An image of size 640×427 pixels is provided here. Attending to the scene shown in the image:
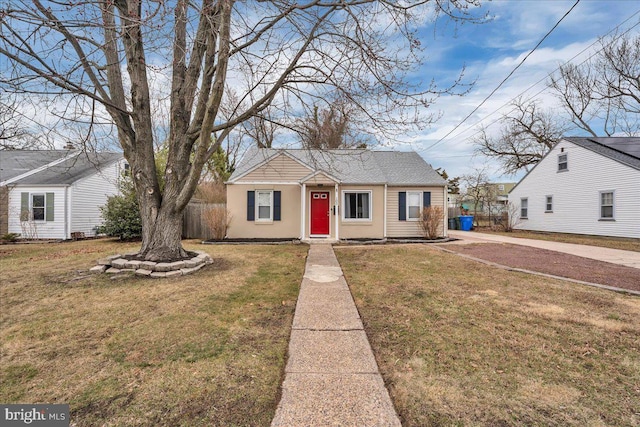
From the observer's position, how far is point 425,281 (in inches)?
221

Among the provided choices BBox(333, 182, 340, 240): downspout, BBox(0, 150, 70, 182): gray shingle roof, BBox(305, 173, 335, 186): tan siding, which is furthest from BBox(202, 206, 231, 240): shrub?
BBox(0, 150, 70, 182): gray shingle roof

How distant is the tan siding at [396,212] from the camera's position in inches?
529

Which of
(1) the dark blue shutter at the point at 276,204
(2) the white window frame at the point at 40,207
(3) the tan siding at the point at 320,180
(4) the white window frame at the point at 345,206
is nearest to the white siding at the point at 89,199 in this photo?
(2) the white window frame at the point at 40,207

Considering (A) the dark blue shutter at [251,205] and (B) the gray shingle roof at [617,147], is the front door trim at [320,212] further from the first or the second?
(B) the gray shingle roof at [617,147]

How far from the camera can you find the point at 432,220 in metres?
13.0

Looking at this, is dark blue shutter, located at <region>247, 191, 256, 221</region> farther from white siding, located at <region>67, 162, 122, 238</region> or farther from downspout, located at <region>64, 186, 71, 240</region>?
downspout, located at <region>64, 186, 71, 240</region>

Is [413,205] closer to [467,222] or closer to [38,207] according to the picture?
[467,222]

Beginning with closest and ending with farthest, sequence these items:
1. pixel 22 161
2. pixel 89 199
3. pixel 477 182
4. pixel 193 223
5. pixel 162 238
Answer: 1. pixel 162 238
2. pixel 193 223
3. pixel 89 199
4. pixel 22 161
5. pixel 477 182

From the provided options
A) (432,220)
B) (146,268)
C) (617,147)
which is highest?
(617,147)

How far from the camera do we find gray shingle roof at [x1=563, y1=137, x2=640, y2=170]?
13647 millimetres

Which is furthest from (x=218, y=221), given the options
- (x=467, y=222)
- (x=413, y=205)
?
(x=467, y=222)

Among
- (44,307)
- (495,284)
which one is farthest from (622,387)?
(44,307)

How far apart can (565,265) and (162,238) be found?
10.1 metres

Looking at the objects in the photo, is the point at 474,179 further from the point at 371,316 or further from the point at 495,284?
the point at 371,316
